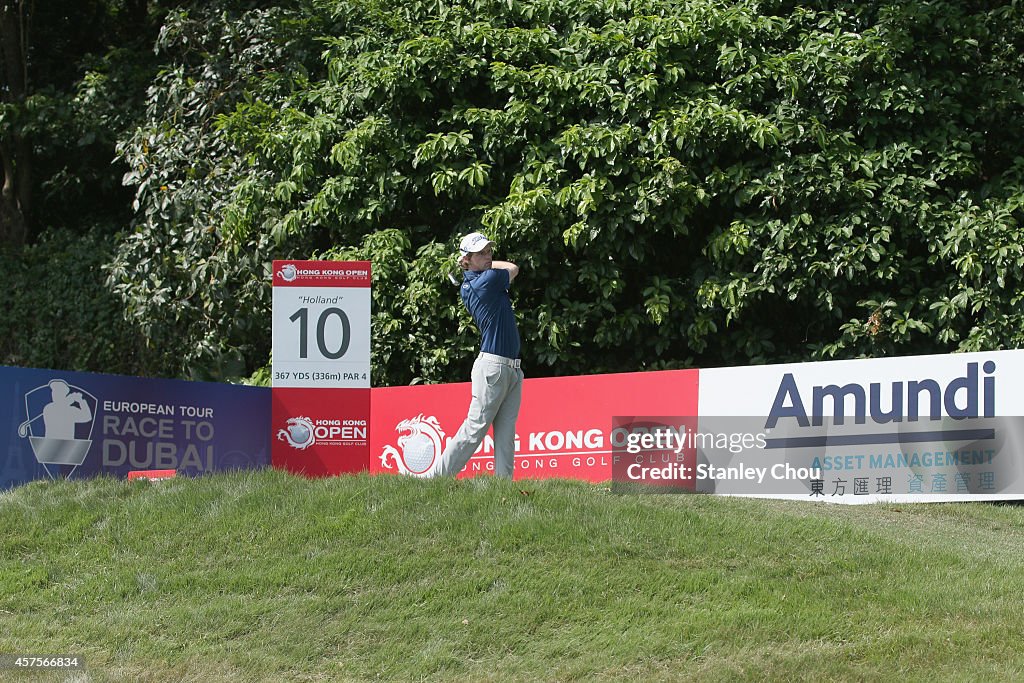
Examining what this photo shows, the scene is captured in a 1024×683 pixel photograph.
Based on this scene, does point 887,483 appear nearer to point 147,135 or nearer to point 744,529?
point 744,529

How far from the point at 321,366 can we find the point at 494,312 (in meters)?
2.50

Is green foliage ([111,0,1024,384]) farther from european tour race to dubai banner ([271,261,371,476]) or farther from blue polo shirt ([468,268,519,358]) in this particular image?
blue polo shirt ([468,268,519,358])

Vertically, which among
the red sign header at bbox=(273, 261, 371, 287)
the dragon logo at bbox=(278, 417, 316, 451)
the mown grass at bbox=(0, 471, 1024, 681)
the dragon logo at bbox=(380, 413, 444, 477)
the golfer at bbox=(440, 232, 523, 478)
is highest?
the red sign header at bbox=(273, 261, 371, 287)

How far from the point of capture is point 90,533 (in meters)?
8.62

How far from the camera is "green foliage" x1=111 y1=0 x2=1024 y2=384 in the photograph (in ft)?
47.2

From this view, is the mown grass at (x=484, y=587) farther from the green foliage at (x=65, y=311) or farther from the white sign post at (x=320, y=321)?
the green foliage at (x=65, y=311)

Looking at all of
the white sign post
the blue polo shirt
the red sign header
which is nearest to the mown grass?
the blue polo shirt

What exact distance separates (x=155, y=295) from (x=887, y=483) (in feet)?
36.3

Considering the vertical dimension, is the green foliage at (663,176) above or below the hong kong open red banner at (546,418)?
above

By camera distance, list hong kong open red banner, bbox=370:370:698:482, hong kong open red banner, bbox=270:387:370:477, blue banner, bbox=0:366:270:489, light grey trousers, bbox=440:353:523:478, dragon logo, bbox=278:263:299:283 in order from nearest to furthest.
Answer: light grey trousers, bbox=440:353:523:478 < blue banner, bbox=0:366:270:489 < dragon logo, bbox=278:263:299:283 < hong kong open red banner, bbox=270:387:370:477 < hong kong open red banner, bbox=370:370:698:482

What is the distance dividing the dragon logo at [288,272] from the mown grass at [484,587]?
2.29 m

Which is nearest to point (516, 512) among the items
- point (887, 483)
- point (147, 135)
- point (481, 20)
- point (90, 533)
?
point (90, 533)

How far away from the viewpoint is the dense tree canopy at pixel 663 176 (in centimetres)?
1438

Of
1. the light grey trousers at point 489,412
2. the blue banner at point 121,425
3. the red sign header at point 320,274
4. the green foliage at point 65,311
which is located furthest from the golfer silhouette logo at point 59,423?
the green foliage at point 65,311
